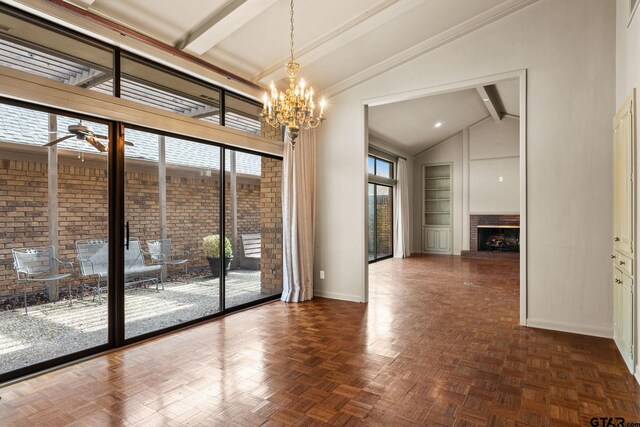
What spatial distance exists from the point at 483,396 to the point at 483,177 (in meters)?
8.86

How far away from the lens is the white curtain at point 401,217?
33.6 feet

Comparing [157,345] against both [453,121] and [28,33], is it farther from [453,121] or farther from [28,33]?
[453,121]

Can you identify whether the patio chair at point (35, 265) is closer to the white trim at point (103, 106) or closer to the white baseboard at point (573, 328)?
the white trim at point (103, 106)

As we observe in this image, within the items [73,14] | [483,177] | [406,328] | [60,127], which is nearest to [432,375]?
[406,328]

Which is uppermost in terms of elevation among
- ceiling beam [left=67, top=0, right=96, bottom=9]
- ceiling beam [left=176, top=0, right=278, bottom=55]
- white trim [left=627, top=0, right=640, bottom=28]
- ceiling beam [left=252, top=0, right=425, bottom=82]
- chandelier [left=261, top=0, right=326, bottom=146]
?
ceiling beam [left=252, top=0, right=425, bottom=82]

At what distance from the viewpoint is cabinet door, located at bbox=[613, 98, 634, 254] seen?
2.80 metres

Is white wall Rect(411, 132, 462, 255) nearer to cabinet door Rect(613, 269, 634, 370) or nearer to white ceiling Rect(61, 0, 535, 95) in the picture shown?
white ceiling Rect(61, 0, 535, 95)

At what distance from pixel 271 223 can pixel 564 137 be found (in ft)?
12.5

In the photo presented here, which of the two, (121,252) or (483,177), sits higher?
(483,177)

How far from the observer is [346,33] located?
416cm

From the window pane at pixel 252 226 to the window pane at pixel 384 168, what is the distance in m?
4.85

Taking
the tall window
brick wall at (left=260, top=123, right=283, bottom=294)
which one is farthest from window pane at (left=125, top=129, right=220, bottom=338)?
the tall window

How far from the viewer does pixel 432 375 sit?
278 centimetres

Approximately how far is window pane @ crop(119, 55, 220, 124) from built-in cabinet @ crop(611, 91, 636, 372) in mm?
4076
